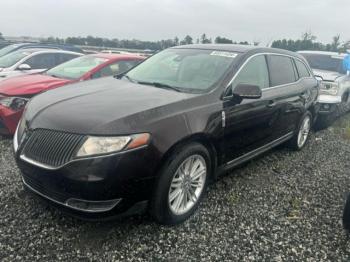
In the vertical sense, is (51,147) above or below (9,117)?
above

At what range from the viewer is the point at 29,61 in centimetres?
822

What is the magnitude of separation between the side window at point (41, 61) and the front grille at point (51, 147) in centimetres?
609

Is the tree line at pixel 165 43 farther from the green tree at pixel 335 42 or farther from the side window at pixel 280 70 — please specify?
the side window at pixel 280 70

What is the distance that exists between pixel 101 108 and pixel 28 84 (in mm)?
3070

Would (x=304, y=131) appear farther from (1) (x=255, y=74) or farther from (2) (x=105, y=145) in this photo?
(2) (x=105, y=145)

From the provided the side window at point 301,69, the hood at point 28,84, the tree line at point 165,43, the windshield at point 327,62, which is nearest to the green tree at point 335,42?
the tree line at point 165,43

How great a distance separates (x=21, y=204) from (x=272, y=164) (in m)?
3.45

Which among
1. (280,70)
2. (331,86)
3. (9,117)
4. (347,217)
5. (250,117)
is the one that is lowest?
(347,217)

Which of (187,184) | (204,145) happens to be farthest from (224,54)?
(187,184)

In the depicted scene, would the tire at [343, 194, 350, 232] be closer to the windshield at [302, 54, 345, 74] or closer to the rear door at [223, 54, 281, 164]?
the rear door at [223, 54, 281, 164]

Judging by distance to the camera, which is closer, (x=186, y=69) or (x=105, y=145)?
(x=105, y=145)

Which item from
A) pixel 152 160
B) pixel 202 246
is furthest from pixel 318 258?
pixel 152 160

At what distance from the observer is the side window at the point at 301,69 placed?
5.43 m

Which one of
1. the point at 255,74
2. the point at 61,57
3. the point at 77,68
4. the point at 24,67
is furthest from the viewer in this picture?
the point at 61,57
